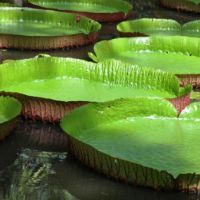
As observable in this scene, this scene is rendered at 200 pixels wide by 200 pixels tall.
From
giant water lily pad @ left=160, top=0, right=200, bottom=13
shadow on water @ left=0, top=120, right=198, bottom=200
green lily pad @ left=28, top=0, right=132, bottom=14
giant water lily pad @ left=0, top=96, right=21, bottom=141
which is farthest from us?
giant water lily pad @ left=160, top=0, right=200, bottom=13

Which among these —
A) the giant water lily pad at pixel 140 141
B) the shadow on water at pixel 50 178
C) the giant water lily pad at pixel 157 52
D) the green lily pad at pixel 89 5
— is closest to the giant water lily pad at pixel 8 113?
the shadow on water at pixel 50 178

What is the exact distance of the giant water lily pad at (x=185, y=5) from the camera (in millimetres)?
7855

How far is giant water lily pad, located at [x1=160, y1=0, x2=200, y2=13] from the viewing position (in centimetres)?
786

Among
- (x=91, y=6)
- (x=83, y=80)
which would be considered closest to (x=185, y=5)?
(x=91, y=6)

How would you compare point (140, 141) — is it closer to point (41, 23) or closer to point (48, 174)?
point (48, 174)

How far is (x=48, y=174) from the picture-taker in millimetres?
3236

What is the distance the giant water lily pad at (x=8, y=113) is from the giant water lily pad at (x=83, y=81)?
1.45 ft

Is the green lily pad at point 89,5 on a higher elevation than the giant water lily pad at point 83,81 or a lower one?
higher

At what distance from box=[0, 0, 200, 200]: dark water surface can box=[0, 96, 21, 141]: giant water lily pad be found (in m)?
0.08

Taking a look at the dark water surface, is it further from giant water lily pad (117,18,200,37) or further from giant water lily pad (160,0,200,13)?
giant water lily pad (160,0,200,13)

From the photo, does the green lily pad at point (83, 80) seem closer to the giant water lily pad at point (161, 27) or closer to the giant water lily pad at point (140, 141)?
the giant water lily pad at point (140, 141)

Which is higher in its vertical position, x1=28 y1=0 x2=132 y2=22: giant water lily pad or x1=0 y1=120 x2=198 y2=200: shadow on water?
x1=28 y1=0 x2=132 y2=22: giant water lily pad

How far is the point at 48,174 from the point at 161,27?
3685 millimetres

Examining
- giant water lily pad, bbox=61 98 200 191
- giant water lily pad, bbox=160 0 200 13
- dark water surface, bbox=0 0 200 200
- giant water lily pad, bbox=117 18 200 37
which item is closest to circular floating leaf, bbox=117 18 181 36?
giant water lily pad, bbox=117 18 200 37
